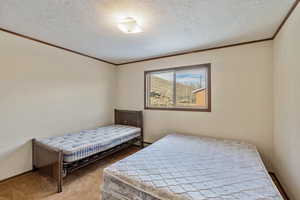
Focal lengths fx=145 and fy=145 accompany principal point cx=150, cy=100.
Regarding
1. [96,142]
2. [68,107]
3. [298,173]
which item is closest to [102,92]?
[68,107]

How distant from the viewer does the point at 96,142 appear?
2461 millimetres

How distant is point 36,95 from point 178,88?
9.11 ft

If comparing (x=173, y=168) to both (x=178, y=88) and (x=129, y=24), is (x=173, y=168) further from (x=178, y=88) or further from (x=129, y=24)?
(x=178, y=88)

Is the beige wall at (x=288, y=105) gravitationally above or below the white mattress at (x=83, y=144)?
above

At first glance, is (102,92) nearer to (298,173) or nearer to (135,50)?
(135,50)

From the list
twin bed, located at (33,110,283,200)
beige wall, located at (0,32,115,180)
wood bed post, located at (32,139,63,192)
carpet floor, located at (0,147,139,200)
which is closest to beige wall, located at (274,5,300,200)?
twin bed, located at (33,110,283,200)

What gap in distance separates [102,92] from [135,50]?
1474mm

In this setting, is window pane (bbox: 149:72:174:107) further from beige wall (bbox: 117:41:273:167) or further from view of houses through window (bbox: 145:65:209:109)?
beige wall (bbox: 117:41:273:167)

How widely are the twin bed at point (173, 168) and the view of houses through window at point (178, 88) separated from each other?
83 cm

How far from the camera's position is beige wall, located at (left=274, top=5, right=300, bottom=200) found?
5.14ft

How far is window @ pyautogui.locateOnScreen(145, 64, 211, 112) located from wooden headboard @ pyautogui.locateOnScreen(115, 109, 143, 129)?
Answer: 328 mm

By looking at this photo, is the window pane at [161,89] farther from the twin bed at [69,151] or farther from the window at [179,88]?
the twin bed at [69,151]

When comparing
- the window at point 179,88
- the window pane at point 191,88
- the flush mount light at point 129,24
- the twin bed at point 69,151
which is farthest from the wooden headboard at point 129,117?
the flush mount light at point 129,24

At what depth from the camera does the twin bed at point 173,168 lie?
128 cm
